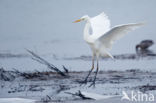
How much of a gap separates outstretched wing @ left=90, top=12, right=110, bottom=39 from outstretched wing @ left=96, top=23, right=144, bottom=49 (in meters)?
0.11

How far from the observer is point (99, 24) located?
4.46 metres

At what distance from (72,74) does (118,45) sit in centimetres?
81

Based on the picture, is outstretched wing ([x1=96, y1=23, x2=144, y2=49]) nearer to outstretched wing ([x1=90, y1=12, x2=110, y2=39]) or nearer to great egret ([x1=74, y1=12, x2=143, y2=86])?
great egret ([x1=74, y1=12, x2=143, y2=86])

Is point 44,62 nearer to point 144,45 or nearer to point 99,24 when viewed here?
point 99,24

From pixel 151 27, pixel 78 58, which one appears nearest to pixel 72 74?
pixel 78 58

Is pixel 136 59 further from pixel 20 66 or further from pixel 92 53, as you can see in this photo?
pixel 20 66

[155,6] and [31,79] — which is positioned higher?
[155,6]

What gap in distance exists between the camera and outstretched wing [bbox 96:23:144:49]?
4.06 meters

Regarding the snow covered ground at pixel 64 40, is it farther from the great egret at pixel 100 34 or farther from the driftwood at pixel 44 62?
the great egret at pixel 100 34

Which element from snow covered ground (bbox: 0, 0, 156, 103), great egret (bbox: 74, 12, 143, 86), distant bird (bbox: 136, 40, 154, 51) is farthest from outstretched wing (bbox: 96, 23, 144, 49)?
distant bird (bbox: 136, 40, 154, 51)

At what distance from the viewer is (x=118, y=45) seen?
4660 mm

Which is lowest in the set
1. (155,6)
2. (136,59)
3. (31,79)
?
(31,79)

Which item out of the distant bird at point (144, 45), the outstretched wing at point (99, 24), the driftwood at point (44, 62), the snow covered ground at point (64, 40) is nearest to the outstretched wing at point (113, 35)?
the outstretched wing at point (99, 24)

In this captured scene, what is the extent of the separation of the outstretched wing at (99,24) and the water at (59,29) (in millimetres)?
120
